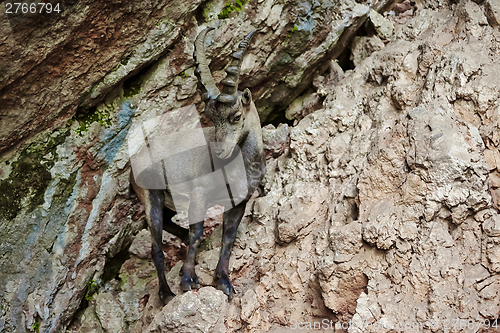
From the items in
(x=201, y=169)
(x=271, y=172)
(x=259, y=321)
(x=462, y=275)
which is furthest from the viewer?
(x=271, y=172)

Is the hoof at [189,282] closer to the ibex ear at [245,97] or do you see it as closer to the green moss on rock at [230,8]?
the ibex ear at [245,97]

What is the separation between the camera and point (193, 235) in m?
4.21

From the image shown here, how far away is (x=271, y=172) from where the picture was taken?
222 inches

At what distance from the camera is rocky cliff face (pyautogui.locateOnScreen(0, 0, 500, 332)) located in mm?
3828

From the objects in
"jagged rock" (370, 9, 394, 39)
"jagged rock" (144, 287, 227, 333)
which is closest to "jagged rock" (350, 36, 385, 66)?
"jagged rock" (370, 9, 394, 39)

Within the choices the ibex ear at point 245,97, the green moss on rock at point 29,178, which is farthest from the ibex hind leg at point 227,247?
the green moss on rock at point 29,178

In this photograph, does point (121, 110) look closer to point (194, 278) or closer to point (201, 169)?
point (201, 169)

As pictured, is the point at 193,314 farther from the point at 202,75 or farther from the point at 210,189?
the point at 202,75

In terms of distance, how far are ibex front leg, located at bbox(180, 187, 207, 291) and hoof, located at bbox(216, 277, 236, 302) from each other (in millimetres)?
213

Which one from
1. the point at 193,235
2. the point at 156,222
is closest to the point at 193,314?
the point at 193,235

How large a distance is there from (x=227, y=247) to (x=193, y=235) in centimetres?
40

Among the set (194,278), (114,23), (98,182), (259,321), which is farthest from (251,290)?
(114,23)

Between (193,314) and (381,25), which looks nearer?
(193,314)

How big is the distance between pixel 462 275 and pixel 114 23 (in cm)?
423
